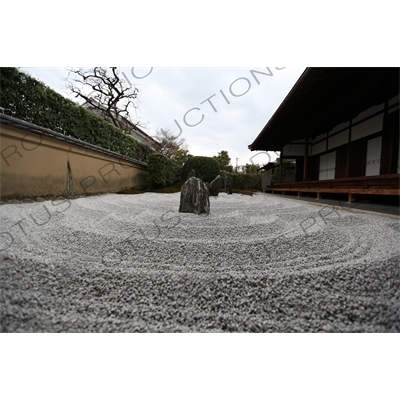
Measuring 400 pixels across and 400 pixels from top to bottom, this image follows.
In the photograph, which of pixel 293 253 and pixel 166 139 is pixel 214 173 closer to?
pixel 166 139

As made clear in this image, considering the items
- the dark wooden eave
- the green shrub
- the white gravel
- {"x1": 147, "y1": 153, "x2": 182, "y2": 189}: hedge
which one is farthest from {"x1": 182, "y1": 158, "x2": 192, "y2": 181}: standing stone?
the white gravel

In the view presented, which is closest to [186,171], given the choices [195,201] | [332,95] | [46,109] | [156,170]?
[156,170]

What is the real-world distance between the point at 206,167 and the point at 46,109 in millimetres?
8580

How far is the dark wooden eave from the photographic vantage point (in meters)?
2.90

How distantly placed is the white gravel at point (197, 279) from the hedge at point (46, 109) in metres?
2.17

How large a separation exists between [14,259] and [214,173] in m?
10.5

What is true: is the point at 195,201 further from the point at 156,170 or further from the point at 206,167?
the point at 206,167

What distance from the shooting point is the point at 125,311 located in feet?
2.92

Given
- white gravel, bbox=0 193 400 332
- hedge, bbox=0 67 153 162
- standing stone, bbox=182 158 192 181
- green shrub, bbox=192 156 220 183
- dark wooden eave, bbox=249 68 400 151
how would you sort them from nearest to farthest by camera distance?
white gravel, bbox=0 193 400 332, hedge, bbox=0 67 153 162, dark wooden eave, bbox=249 68 400 151, standing stone, bbox=182 158 192 181, green shrub, bbox=192 156 220 183

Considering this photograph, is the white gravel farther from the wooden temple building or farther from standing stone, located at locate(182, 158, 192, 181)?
standing stone, located at locate(182, 158, 192, 181)

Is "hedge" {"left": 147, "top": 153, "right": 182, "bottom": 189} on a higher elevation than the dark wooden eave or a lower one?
lower

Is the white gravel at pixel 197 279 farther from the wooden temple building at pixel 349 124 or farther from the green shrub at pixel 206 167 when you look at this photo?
the green shrub at pixel 206 167

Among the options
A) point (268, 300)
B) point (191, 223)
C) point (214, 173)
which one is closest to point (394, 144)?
point (191, 223)

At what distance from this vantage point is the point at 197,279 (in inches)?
43.9
